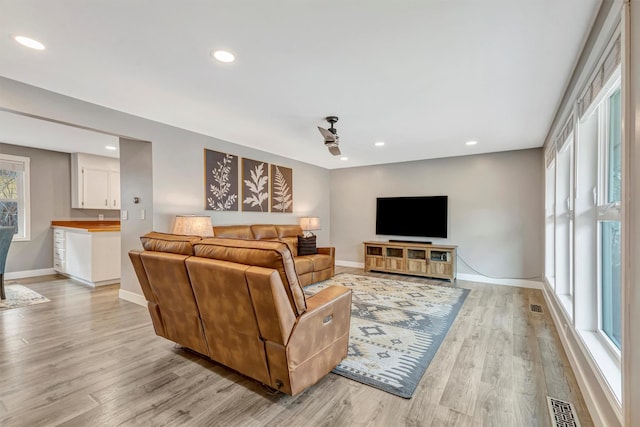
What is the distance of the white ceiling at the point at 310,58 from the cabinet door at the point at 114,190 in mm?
3463

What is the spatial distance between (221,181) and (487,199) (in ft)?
14.8

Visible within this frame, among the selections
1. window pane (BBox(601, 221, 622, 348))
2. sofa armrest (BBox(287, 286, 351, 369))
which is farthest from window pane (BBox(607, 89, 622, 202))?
sofa armrest (BBox(287, 286, 351, 369))

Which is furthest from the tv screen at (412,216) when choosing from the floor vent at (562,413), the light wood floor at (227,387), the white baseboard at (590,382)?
the floor vent at (562,413)

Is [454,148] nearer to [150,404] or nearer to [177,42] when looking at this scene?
[177,42]

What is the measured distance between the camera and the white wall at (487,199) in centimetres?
479

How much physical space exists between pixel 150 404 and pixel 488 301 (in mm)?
3958

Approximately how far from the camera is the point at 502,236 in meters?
5.02

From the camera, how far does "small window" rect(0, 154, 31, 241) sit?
17.0ft

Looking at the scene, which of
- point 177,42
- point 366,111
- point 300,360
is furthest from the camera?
point 366,111

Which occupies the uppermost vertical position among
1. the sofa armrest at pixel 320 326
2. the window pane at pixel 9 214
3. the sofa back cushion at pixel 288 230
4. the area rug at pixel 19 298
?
the window pane at pixel 9 214

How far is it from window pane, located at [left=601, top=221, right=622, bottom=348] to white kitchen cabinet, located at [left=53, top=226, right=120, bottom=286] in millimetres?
6115

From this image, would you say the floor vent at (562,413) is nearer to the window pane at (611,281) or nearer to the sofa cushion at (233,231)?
the window pane at (611,281)

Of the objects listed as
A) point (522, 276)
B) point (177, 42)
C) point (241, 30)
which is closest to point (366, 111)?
point (241, 30)

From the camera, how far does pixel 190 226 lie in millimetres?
3604
